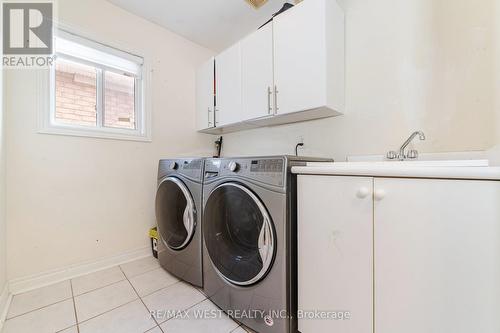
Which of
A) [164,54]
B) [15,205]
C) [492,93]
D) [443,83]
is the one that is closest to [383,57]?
[443,83]

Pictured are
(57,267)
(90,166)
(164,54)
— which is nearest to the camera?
(57,267)

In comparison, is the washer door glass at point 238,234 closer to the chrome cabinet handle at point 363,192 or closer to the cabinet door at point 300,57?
the chrome cabinet handle at point 363,192

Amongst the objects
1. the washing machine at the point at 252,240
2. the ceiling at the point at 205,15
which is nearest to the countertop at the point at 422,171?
the washing machine at the point at 252,240

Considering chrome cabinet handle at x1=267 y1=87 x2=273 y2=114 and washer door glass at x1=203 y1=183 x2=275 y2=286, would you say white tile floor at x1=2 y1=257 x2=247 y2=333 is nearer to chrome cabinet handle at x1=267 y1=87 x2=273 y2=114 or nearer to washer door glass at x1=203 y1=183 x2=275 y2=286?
washer door glass at x1=203 y1=183 x2=275 y2=286

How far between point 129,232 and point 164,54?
1803 millimetres

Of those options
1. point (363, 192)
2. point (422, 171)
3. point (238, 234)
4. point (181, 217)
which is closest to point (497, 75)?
point (422, 171)

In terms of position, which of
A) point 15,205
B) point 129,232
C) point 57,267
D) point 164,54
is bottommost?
point 57,267

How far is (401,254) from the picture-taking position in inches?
28.6

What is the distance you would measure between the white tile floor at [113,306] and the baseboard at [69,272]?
51mm

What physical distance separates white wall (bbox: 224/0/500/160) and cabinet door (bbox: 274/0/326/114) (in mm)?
302

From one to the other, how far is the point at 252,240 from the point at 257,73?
1262 millimetres

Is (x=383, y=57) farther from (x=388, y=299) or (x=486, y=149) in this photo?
(x=388, y=299)

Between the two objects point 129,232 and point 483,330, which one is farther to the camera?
point 129,232

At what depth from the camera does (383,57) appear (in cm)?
136
